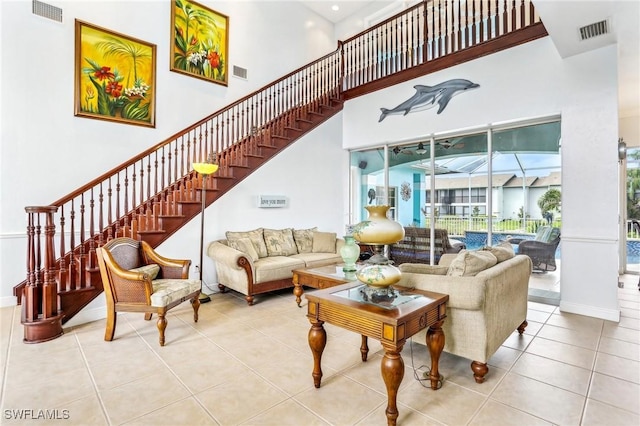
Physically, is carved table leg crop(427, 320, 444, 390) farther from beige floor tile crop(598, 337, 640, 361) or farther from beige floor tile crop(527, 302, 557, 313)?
beige floor tile crop(527, 302, 557, 313)

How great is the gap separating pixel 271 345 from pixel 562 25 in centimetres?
430

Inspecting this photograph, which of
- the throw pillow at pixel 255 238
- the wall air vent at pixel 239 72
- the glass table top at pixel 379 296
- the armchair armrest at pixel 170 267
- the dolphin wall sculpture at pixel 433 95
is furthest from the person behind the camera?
the wall air vent at pixel 239 72

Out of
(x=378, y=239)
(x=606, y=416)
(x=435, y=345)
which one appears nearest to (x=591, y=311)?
(x=606, y=416)

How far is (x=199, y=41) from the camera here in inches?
216

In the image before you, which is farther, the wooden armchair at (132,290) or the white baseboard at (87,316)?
the white baseboard at (87,316)

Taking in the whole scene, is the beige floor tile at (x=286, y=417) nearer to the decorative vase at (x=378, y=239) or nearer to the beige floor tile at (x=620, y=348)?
the decorative vase at (x=378, y=239)

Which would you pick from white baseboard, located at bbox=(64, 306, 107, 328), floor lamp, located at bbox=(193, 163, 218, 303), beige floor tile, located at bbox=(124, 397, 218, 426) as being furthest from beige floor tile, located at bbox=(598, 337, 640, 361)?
white baseboard, located at bbox=(64, 306, 107, 328)

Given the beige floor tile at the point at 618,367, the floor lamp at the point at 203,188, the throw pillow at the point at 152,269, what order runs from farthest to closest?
the floor lamp at the point at 203,188, the throw pillow at the point at 152,269, the beige floor tile at the point at 618,367

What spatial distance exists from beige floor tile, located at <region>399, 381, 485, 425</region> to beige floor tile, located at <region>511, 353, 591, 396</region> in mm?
608

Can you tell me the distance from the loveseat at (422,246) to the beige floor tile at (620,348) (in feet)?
8.48

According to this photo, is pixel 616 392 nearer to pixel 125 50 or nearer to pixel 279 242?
pixel 279 242

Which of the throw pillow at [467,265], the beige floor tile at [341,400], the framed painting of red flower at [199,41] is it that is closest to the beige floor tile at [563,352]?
the throw pillow at [467,265]

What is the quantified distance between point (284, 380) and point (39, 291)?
255cm

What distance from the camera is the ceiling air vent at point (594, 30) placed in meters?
3.21
